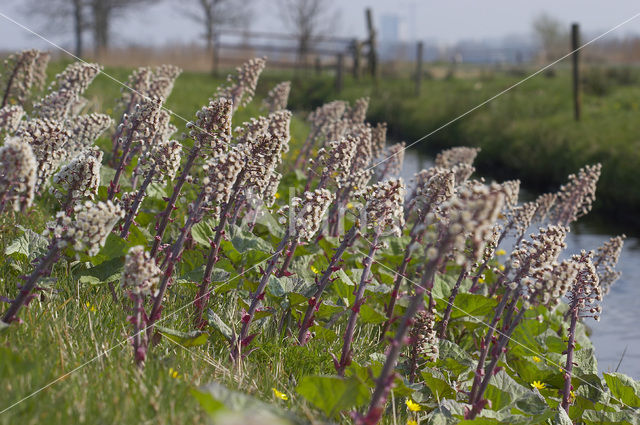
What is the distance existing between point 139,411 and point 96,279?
1963 mm

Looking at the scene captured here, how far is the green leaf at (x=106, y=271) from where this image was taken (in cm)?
528

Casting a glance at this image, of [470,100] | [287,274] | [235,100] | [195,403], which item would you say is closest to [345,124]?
[235,100]

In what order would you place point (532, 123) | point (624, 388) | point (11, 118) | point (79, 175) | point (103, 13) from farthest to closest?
point (103, 13), point (532, 123), point (11, 118), point (624, 388), point (79, 175)

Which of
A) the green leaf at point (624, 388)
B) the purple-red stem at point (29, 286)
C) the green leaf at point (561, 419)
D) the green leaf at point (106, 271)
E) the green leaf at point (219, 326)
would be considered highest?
the purple-red stem at point (29, 286)

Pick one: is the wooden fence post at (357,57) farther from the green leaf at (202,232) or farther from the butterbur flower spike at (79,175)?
Result: the butterbur flower spike at (79,175)

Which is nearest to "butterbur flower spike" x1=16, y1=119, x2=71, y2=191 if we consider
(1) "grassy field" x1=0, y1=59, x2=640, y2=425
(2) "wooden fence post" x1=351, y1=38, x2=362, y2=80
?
(1) "grassy field" x1=0, y1=59, x2=640, y2=425

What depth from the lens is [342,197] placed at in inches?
287

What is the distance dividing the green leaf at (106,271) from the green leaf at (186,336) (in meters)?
0.78

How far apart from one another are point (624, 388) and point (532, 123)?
18.8 meters

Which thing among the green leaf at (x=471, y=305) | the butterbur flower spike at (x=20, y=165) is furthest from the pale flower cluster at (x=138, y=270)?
the green leaf at (x=471, y=305)

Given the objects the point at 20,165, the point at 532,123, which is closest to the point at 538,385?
the point at 20,165

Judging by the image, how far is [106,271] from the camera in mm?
5352

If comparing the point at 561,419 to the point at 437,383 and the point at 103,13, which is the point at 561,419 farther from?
the point at 103,13

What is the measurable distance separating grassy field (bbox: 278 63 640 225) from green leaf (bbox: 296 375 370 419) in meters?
13.8
